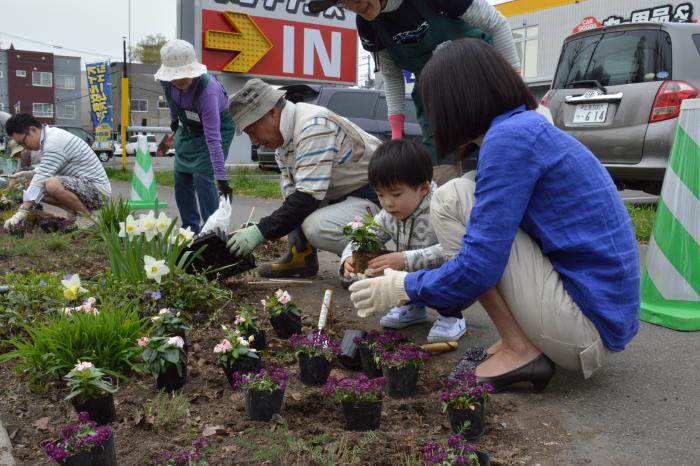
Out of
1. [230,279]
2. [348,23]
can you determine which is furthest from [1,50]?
[230,279]

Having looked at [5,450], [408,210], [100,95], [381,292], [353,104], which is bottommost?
[5,450]

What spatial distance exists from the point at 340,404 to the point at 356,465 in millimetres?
489

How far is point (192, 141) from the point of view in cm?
543

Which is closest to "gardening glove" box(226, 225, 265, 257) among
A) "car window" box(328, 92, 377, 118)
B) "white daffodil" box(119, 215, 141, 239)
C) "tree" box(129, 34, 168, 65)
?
"white daffodil" box(119, 215, 141, 239)

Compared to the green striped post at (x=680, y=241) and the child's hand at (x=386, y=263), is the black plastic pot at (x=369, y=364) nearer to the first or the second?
the child's hand at (x=386, y=263)

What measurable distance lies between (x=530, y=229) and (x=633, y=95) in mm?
4608

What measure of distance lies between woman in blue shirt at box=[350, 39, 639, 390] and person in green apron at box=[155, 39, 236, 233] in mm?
2976

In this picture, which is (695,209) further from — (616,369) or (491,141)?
(491,141)

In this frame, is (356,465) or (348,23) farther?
(348,23)

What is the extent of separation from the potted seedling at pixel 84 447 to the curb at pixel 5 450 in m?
0.22

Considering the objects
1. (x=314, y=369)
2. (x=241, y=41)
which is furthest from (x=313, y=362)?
(x=241, y=41)

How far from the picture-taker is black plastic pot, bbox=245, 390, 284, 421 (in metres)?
2.19

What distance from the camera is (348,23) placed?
18.0 meters

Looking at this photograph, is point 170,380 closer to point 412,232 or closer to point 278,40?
point 412,232
